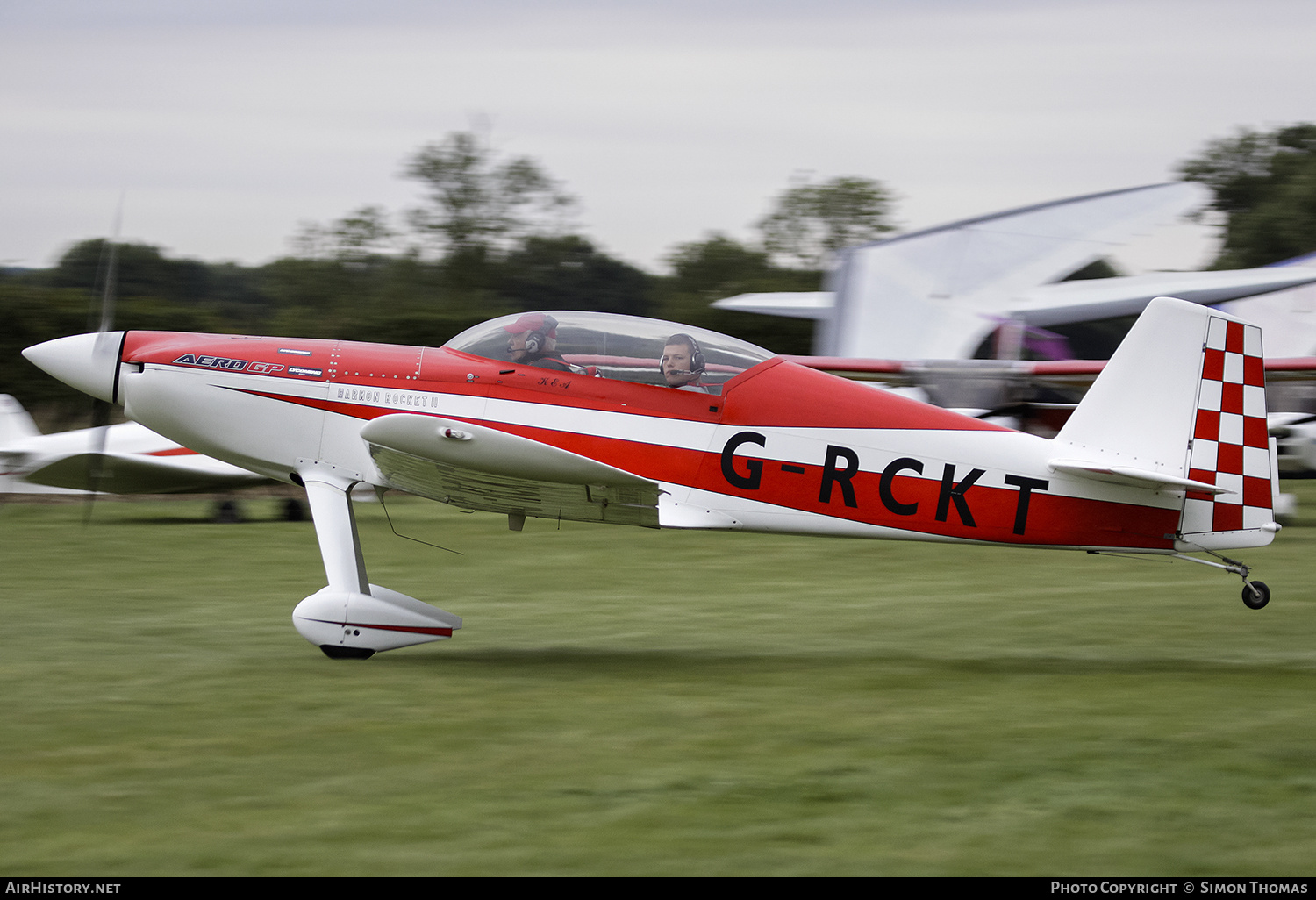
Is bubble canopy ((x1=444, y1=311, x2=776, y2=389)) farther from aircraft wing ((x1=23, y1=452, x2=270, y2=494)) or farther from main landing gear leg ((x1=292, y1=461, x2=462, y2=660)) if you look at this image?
aircraft wing ((x1=23, y1=452, x2=270, y2=494))

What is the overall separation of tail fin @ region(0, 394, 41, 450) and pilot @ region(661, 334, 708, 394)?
10.3 metres

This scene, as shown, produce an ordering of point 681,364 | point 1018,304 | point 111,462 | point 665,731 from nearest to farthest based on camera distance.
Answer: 1. point 665,731
2. point 681,364
3. point 111,462
4. point 1018,304

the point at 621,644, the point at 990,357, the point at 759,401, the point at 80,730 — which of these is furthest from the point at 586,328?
the point at 990,357

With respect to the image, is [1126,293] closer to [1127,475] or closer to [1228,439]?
[1228,439]

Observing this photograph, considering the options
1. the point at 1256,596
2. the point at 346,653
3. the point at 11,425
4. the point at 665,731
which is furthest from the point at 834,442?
the point at 11,425

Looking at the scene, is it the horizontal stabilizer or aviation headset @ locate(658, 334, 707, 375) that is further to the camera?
aviation headset @ locate(658, 334, 707, 375)

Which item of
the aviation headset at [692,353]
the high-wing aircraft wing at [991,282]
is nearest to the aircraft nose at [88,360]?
the aviation headset at [692,353]

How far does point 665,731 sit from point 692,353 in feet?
7.81

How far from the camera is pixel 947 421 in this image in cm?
692

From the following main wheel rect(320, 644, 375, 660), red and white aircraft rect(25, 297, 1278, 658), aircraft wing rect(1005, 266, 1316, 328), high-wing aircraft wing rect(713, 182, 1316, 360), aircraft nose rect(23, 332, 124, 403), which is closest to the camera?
main wheel rect(320, 644, 375, 660)

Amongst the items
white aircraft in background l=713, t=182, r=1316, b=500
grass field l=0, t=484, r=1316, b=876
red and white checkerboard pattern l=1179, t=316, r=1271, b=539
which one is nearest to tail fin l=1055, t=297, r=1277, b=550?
red and white checkerboard pattern l=1179, t=316, r=1271, b=539

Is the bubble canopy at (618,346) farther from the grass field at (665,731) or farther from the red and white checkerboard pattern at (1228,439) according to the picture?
the red and white checkerboard pattern at (1228,439)

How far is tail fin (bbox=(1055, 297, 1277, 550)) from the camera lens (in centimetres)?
684

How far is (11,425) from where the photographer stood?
14.0 m
